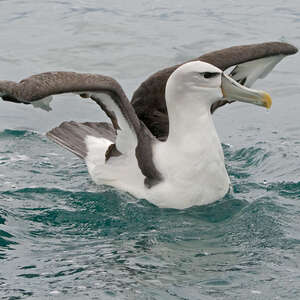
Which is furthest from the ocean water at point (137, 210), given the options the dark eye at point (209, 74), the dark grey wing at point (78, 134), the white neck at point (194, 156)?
the dark eye at point (209, 74)

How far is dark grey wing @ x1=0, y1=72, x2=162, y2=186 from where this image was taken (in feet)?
25.1

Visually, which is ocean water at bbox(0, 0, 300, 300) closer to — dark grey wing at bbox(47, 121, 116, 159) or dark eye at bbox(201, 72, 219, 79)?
dark grey wing at bbox(47, 121, 116, 159)

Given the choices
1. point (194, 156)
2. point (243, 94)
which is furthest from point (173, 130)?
point (243, 94)

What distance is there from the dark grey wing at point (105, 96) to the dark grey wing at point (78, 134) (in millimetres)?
1051

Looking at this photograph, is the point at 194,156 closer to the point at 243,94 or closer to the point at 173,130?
the point at 173,130

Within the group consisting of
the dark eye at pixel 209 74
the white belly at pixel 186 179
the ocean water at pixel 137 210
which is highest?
the dark eye at pixel 209 74

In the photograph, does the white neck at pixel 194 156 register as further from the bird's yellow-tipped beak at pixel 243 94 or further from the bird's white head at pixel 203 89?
the bird's yellow-tipped beak at pixel 243 94

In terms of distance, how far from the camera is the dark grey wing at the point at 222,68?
30.5ft

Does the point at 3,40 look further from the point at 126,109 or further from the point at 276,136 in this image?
the point at 126,109

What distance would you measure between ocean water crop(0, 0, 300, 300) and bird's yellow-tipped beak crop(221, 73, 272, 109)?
3.52 ft

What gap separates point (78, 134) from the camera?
9984 millimetres

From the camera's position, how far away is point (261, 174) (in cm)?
959

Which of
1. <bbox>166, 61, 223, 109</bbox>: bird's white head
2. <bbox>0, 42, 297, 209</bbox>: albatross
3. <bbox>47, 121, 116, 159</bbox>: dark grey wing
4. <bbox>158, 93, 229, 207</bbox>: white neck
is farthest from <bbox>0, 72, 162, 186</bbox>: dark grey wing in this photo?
<bbox>47, 121, 116, 159</bbox>: dark grey wing

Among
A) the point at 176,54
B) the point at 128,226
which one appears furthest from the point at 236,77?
the point at 176,54
